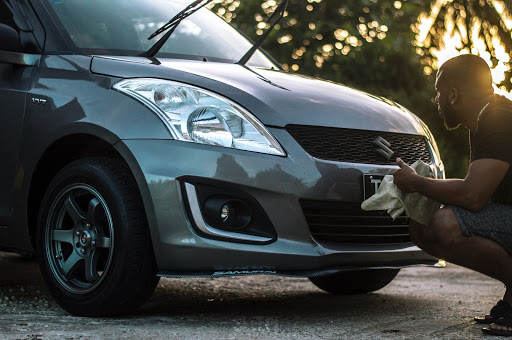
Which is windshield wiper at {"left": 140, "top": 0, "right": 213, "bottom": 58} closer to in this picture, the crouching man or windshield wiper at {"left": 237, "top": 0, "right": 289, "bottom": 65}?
windshield wiper at {"left": 237, "top": 0, "right": 289, "bottom": 65}

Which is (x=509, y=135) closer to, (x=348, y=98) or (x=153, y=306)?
(x=348, y=98)

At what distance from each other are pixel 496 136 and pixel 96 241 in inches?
72.7

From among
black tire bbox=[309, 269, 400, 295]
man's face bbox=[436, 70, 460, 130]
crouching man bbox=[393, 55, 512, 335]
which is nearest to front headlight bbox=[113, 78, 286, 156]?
crouching man bbox=[393, 55, 512, 335]

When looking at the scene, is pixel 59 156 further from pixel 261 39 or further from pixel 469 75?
pixel 469 75

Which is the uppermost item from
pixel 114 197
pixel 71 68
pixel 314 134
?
pixel 71 68

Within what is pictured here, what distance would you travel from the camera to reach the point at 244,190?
3826mm

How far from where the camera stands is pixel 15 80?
4496 mm

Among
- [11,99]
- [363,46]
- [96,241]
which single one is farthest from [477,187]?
[363,46]

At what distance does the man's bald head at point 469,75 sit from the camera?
12.9 feet

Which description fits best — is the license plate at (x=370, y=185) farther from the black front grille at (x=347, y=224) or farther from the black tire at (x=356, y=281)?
the black tire at (x=356, y=281)

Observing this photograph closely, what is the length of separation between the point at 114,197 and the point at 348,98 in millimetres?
1352

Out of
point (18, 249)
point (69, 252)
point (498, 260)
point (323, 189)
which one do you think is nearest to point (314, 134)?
point (323, 189)

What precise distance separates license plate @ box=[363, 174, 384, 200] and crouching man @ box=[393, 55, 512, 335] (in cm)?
18

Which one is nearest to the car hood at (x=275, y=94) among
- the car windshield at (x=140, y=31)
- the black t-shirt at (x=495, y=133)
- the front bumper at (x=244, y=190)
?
the front bumper at (x=244, y=190)
